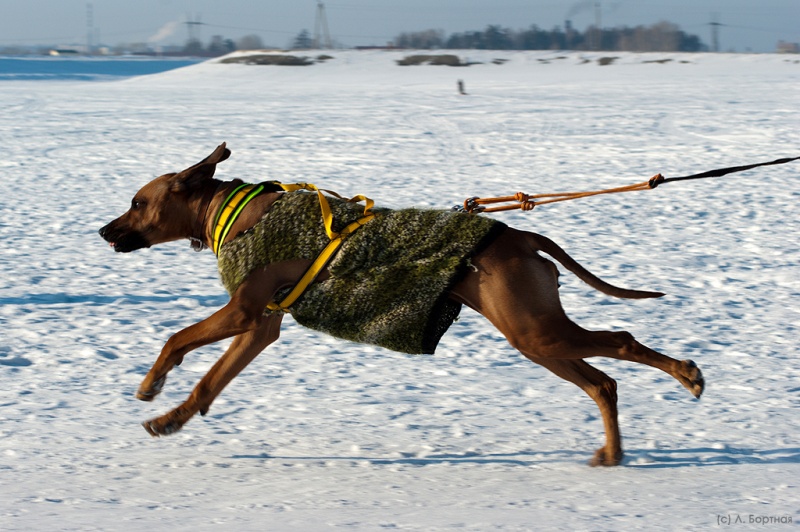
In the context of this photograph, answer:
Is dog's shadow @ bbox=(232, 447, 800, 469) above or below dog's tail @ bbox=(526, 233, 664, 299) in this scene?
below

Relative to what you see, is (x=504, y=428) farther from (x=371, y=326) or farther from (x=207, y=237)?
(x=207, y=237)

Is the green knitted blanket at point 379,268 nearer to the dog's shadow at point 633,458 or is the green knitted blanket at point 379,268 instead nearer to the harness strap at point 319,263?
the harness strap at point 319,263

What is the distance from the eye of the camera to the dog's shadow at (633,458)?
411cm

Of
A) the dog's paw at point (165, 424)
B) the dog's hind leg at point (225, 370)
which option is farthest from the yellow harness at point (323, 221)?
the dog's paw at point (165, 424)

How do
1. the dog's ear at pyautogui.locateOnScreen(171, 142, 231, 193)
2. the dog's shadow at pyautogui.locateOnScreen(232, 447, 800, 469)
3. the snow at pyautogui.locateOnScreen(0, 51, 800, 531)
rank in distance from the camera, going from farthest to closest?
the dog's ear at pyautogui.locateOnScreen(171, 142, 231, 193)
the dog's shadow at pyautogui.locateOnScreen(232, 447, 800, 469)
the snow at pyautogui.locateOnScreen(0, 51, 800, 531)

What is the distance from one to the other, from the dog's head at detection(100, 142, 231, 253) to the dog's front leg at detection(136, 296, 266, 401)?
0.53 metres

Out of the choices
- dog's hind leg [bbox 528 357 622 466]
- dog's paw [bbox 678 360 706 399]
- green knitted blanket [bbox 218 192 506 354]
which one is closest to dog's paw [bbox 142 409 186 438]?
green knitted blanket [bbox 218 192 506 354]

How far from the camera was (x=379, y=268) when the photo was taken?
4.00m

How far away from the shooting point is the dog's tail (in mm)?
4035

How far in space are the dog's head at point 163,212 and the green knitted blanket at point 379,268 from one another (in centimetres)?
37

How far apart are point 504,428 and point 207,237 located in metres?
1.65

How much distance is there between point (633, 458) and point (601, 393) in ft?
1.01

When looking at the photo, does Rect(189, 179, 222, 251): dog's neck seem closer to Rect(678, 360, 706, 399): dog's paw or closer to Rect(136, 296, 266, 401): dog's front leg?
Rect(136, 296, 266, 401): dog's front leg

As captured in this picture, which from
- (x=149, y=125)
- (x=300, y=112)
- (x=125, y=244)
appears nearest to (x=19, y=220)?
(x=125, y=244)
